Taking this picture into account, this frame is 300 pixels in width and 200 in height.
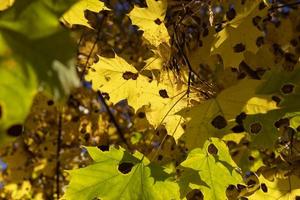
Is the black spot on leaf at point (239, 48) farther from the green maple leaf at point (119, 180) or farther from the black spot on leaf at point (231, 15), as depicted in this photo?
the green maple leaf at point (119, 180)

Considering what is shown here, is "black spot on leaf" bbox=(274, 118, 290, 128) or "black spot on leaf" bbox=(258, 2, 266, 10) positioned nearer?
"black spot on leaf" bbox=(274, 118, 290, 128)

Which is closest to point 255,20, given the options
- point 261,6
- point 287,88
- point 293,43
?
point 261,6

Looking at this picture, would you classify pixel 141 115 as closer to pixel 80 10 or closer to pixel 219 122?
pixel 219 122

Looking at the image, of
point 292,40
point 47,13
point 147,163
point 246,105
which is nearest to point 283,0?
point 292,40

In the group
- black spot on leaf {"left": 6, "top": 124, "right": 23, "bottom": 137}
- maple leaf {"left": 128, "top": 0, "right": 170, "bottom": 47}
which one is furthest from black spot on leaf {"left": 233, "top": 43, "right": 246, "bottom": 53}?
black spot on leaf {"left": 6, "top": 124, "right": 23, "bottom": 137}

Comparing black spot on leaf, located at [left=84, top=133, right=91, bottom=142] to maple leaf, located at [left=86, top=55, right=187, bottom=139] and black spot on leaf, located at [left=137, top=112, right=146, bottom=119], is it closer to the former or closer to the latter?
black spot on leaf, located at [left=137, top=112, right=146, bottom=119]

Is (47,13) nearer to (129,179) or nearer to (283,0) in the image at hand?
(129,179)

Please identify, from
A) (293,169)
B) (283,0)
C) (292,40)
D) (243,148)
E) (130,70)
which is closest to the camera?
(293,169)
